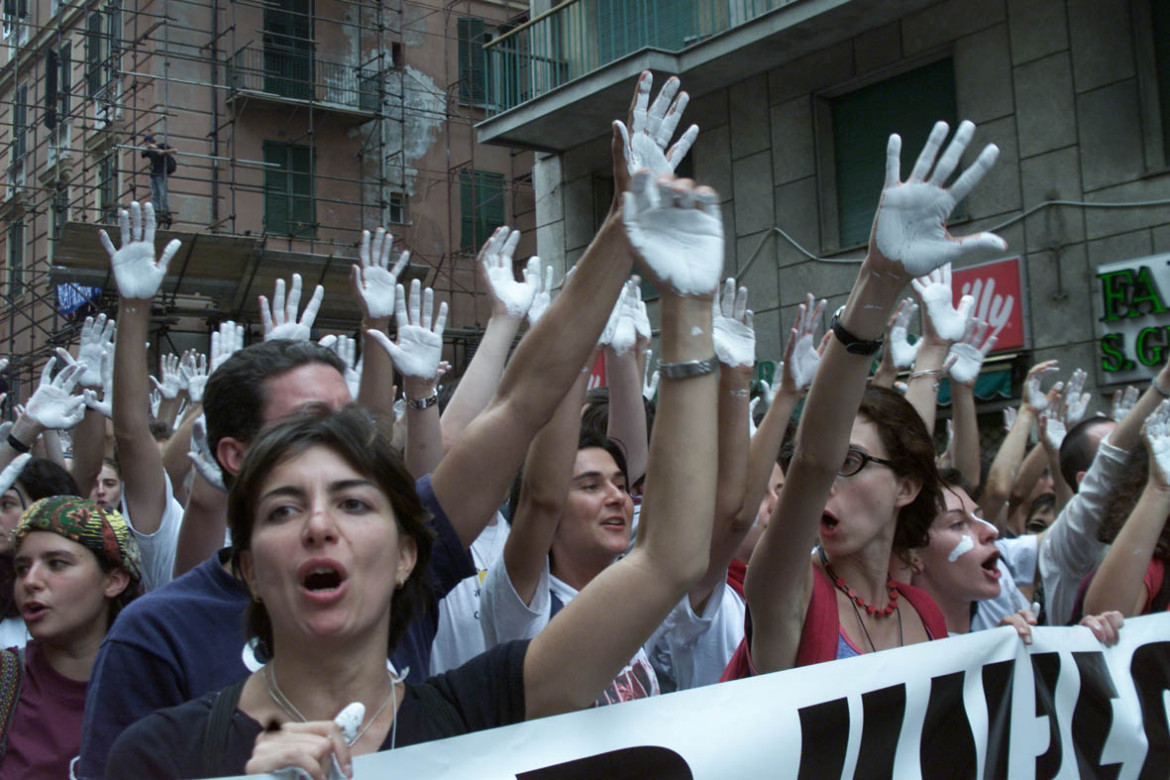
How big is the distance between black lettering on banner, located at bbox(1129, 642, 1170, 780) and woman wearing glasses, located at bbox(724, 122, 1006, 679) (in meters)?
0.49

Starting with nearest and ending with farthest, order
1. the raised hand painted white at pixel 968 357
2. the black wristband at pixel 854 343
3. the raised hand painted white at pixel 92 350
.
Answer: the black wristband at pixel 854 343
the raised hand painted white at pixel 968 357
the raised hand painted white at pixel 92 350

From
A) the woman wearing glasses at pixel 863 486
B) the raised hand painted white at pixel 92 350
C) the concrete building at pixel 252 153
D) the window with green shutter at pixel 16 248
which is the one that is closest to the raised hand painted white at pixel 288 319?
the raised hand painted white at pixel 92 350

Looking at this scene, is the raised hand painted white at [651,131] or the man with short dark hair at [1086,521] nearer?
A: the raised hand painted white at [651,131]

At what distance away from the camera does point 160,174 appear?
2008cm

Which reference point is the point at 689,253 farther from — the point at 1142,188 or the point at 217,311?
the point at 217,311

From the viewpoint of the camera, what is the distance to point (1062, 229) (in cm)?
976

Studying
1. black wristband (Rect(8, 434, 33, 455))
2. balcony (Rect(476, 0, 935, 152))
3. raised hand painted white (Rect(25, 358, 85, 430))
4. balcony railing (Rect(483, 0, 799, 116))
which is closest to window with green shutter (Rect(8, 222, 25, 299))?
balcony (Rect(476, 0, 935, 152))

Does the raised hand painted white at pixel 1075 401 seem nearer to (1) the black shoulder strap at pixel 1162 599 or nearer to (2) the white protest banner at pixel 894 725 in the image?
(1) the black shoulder strap at pixel 1162 599

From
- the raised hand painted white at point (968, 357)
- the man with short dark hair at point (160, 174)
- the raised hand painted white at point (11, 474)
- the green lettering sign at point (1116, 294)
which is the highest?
the man with short dark hair at point (160, 174)

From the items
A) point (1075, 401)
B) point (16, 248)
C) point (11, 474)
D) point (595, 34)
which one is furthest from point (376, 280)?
point (16, 248)

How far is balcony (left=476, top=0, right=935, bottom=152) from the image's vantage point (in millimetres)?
11180

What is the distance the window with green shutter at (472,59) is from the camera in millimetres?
25703

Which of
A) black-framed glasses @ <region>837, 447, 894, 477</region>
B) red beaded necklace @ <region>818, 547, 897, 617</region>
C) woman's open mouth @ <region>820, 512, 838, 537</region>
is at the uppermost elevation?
black-framed glasses @ <region>837, 447, 894, 477</region>

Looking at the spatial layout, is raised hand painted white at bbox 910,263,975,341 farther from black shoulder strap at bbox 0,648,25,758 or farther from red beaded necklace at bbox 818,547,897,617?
black shoulder strap at bbox 0,648,25,758
